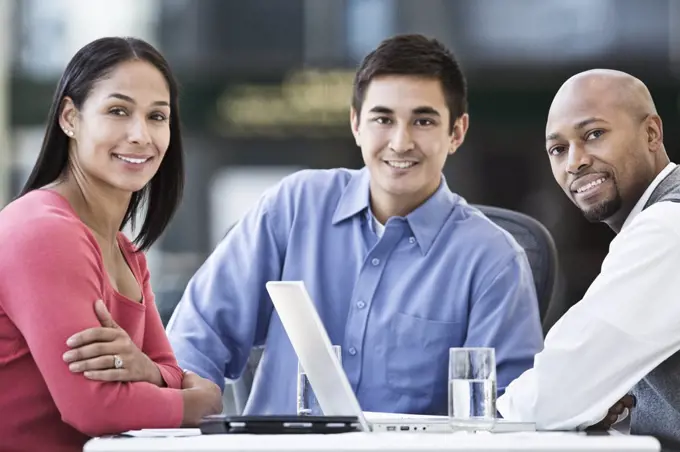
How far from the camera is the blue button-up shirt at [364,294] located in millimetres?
2982

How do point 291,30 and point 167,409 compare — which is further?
point 291,30

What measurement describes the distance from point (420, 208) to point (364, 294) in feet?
0.87

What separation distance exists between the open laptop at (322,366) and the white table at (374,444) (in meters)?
0.22

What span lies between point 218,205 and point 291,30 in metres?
1.66

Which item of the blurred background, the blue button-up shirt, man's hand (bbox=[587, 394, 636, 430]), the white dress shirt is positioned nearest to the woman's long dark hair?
the blue button-up shirt

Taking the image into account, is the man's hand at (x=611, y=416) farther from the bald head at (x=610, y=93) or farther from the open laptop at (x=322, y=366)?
the bald head at (x=610, y=93)

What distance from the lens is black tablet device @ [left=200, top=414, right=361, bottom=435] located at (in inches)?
80.3

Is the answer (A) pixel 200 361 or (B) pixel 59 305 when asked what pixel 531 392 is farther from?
(A) pixel 200 361

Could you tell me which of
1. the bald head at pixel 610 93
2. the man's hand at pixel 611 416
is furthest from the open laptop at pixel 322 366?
the bald head at pixel 610 93

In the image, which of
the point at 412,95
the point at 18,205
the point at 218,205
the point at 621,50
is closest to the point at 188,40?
the point at 218,205

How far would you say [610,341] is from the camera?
2.22 m

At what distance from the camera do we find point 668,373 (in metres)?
2.35

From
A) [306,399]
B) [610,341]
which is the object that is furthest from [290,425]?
[610,341]

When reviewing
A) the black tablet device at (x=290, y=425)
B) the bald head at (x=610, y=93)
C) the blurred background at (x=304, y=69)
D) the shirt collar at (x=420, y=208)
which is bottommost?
the black tablet device at (x=290, y=425)
